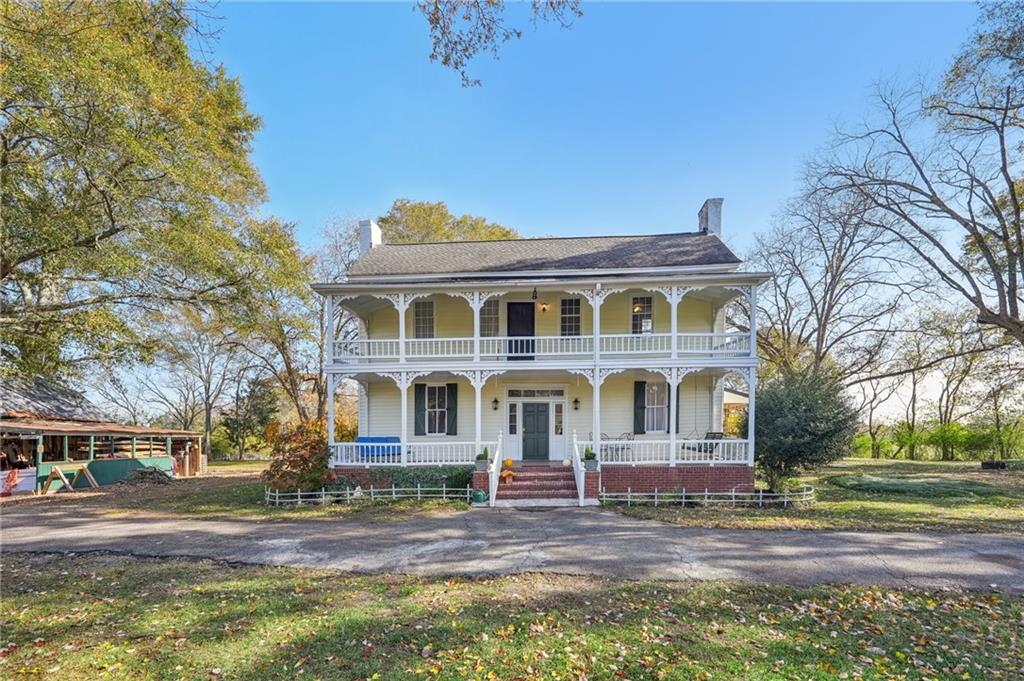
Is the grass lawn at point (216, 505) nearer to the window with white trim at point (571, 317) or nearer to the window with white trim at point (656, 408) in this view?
the window with white trim at point (571, 317)

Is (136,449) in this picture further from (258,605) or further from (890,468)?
(890,468)

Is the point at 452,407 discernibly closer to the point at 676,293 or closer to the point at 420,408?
the point at 420,408

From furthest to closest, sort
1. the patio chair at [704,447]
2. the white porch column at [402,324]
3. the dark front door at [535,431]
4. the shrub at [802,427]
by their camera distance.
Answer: the dark front door at [535,431] < the white porch column at [402,324] < the patio chair at [704,447] < the shrub at [802,427]

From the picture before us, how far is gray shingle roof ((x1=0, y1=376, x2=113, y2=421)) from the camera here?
1680 centimetres

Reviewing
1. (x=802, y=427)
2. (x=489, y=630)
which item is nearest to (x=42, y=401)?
(x=489, y=630)

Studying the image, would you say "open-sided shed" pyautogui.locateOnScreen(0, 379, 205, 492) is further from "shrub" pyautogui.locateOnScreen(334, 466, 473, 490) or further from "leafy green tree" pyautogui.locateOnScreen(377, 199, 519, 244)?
"leafy green tree" pyautogui.locateOnScreen(377, 199, 519, 244)

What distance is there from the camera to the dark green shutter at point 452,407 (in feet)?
50.5

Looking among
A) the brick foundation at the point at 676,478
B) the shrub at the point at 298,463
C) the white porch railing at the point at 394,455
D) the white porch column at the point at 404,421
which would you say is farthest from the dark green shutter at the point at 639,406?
the shrub at the point at 298,463

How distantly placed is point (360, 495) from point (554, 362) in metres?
6.90

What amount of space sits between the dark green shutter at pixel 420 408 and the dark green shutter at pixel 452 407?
2.71ft

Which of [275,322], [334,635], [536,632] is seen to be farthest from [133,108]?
[536,632]

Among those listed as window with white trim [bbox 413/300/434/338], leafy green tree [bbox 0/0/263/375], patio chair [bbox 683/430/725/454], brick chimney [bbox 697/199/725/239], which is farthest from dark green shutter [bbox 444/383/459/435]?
brick chimney [bbox 697/199/725/239]

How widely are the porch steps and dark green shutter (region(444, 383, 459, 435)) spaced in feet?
10.3

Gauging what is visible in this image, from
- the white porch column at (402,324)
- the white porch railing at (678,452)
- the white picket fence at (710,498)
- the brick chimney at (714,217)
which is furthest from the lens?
the brick chimney at (714,217)
